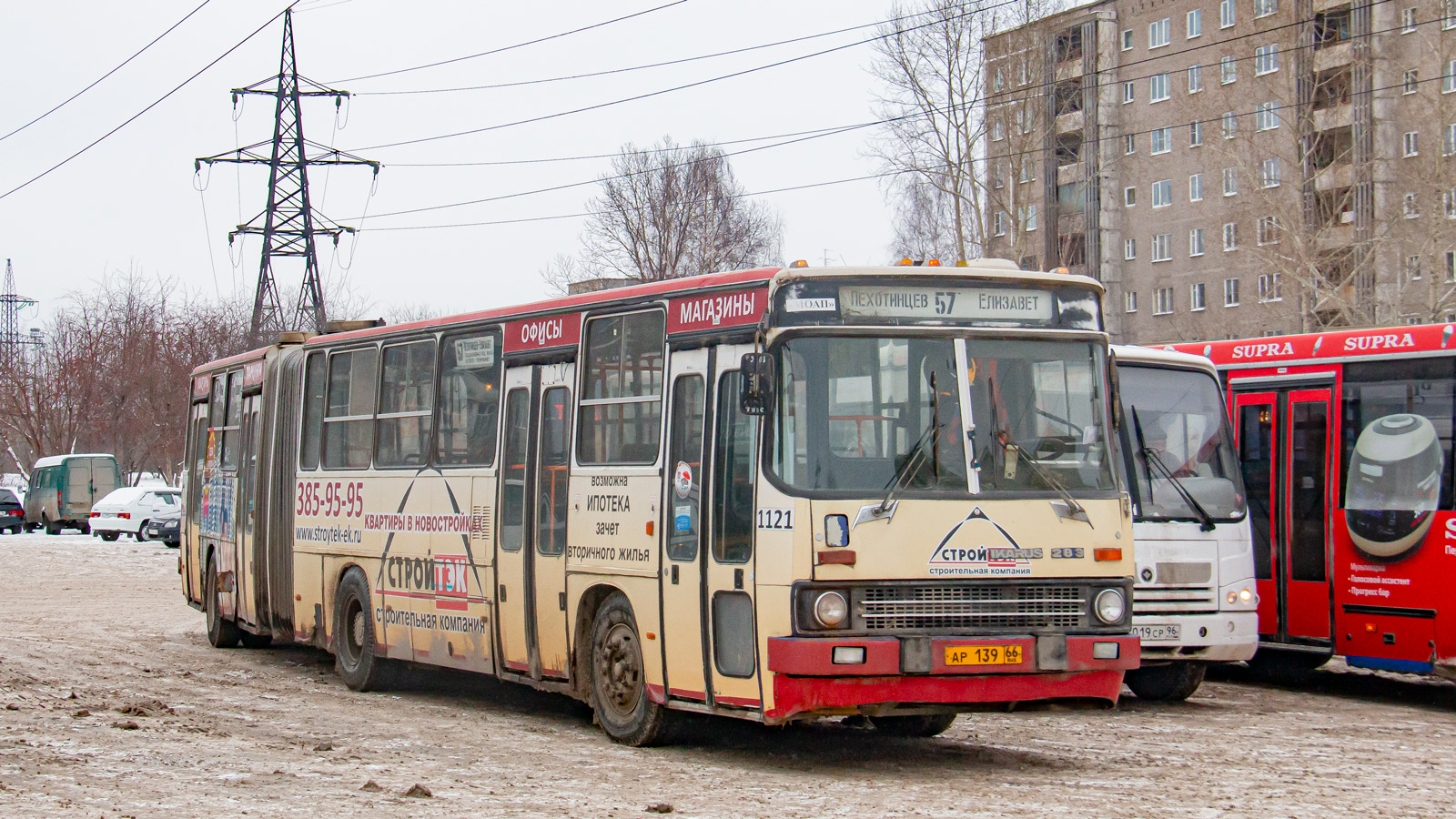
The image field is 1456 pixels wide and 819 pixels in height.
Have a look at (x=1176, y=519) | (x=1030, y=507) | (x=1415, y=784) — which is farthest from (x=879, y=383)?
(x=1176, y=519)

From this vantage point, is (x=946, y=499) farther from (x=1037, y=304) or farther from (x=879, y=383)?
(x=1037, y=304)

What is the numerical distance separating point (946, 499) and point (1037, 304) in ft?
4.55

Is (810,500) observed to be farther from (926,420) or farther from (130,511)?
(130,511)

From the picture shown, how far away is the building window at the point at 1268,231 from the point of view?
42.4 meters

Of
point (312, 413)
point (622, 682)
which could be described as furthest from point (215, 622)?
point (622, 682)

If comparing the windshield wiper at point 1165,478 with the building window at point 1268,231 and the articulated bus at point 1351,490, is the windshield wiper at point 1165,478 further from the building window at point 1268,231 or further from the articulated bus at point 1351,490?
the building window at point 1268,231

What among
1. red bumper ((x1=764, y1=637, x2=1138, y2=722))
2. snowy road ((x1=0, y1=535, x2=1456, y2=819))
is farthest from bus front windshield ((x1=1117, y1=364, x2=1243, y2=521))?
red bumper ((x1=764, y1=637, x2=1138, y2=722))

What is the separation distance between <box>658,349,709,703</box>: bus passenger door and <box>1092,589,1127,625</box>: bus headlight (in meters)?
2.28

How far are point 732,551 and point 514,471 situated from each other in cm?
304

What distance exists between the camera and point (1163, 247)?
66438 mm

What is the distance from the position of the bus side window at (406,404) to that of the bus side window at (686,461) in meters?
3.80

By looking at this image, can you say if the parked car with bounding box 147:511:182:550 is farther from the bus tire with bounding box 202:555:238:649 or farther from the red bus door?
the red bus door

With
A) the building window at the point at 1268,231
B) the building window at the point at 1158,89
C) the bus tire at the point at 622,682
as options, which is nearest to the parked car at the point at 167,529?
the building window at the point at 1268,231

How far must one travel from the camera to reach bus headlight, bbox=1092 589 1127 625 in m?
9.34
